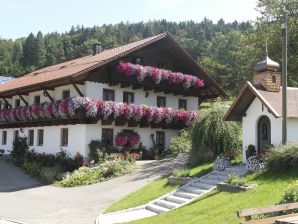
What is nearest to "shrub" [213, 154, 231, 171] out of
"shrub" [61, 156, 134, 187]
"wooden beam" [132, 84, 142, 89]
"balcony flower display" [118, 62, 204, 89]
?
"shrub" [61, 156, 134, 187]

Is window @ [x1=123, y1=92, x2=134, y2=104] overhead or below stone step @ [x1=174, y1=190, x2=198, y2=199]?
overhead

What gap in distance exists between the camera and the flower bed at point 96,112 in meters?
28.9

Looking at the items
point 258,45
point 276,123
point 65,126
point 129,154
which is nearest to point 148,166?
point 129,154

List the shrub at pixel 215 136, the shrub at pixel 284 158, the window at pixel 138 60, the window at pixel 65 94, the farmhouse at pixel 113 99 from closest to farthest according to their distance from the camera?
A: the shrub at pixel 284 158 → the shrub at pixel 215 136 → the farmhouse at pixel 113 99 → the window at pixel 65 94 → the window at pixel 138 60

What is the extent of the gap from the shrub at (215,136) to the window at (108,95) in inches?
336

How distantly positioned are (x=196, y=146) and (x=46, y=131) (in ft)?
42.5

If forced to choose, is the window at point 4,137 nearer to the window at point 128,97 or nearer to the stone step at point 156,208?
the window at point 128,97

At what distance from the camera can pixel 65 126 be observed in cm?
3194

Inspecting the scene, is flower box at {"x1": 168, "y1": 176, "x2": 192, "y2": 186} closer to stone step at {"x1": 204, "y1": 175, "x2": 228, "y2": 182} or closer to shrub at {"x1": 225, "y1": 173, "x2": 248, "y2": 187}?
stone step at {"x1": 204, "y1": 175, "x2": 228, "y2": 182}

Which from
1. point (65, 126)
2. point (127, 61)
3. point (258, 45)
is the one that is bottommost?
point (65, 126)

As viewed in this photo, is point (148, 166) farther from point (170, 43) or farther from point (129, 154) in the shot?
point (170, 43)

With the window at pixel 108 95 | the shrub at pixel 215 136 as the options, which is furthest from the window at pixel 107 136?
the shrub at pixel 215 136

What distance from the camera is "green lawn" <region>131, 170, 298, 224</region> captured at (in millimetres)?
14234

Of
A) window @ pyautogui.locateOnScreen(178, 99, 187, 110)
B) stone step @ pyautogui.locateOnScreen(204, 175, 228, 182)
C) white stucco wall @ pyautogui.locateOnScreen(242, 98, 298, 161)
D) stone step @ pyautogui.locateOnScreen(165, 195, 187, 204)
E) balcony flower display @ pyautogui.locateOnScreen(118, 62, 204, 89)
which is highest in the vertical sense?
balcony flower display @ pyautogui.locateOnScreen(118, 62, 204, 89)
